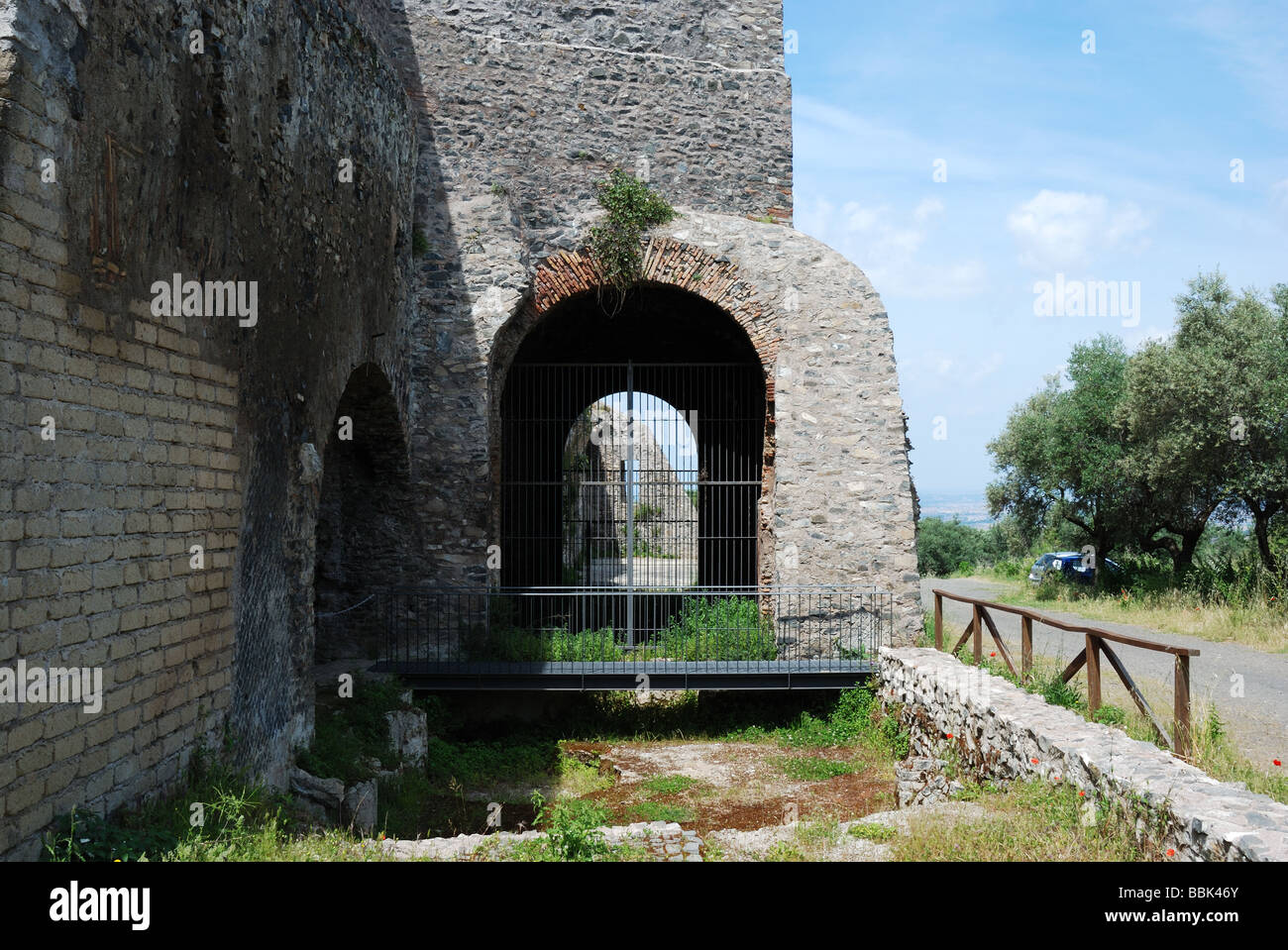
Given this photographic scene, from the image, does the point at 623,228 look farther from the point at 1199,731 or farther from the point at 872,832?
the point at 1199,731

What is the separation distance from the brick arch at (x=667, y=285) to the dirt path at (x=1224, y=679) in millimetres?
3845

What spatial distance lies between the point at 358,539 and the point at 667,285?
4238mm

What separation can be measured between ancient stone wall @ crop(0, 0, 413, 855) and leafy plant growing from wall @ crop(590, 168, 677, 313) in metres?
3.64

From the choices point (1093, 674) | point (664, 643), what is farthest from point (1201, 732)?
point (664, 643)

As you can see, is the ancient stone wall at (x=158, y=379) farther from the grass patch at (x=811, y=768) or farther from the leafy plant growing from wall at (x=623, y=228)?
the grass patch at (x=811, y=768)

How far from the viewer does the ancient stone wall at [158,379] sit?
3.59 m

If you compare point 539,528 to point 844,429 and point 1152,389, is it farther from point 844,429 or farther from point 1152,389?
point 1152,389

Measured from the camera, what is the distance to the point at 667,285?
34.1 ft

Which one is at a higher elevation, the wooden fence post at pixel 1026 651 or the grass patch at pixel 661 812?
the wooden fence post at pixel 1026 651

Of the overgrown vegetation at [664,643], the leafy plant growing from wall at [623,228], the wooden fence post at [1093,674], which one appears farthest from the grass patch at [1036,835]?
the leafy plant growing from wall at [623,228]

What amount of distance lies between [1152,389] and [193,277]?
14123 millimetres

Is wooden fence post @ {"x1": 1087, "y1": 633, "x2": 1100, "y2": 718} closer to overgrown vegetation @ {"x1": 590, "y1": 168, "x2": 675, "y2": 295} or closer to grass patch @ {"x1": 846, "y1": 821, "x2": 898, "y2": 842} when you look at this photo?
grass patch @ {"x1": 846, "y1": 821, "x2": 898, "y2": 842}

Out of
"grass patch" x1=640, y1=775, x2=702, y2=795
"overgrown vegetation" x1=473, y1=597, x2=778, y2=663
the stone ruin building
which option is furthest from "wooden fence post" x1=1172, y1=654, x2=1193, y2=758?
"overgrown vegetation" x1=473, y1=597, x2=778, y2=663

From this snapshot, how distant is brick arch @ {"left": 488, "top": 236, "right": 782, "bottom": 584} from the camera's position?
33.5 ft
